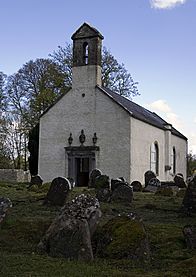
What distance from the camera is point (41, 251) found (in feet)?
27.1

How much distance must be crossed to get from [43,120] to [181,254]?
28.9 metres

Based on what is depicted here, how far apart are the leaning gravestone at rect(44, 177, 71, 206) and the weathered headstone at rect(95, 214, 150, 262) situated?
6.01 metres

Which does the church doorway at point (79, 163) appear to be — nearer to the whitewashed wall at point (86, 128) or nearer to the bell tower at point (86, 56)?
the whitewashed wall at point (86, 128)

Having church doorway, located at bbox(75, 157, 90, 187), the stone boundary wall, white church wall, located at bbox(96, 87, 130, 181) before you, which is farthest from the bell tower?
the stone boundary wall

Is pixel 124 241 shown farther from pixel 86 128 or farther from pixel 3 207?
pixel 86 128

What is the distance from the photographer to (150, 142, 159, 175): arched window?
36750mm

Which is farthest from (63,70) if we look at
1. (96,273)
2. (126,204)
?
(96,273)

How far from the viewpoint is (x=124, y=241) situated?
789cm

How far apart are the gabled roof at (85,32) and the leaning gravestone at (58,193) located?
22.0 meters

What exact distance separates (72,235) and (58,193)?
6.53 m

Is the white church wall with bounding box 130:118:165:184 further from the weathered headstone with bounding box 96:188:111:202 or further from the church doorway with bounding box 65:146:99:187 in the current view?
the weathered headstone with bounding box 96:188:111:202

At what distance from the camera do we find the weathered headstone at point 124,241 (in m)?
7.73

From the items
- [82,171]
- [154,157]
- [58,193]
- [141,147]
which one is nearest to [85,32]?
[141,147]

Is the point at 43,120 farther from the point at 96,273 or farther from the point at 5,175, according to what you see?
the point at 96,273
